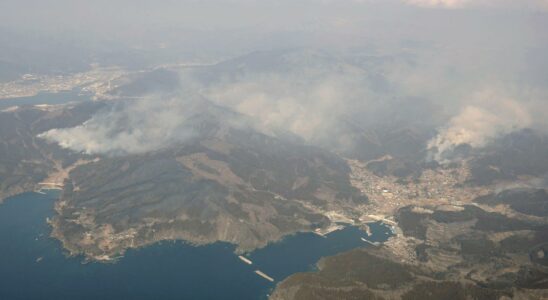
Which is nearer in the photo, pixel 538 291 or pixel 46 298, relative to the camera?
pixel 538 291

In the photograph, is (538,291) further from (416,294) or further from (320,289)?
(320,289)

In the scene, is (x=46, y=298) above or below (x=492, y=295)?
below

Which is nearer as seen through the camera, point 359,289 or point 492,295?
point 492,295

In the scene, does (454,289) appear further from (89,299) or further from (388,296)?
(89,299)

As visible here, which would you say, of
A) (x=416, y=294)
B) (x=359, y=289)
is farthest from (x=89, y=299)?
(x=416, y=294)

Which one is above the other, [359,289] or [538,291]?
[538,291]

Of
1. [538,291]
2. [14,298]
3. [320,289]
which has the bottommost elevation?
[14,298]

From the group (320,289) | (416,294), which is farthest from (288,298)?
(416,294)

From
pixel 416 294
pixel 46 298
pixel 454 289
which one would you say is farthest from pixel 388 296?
pixel 46 298
